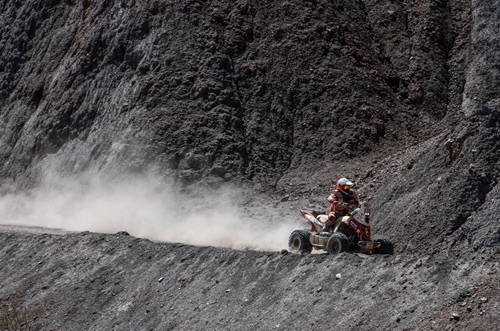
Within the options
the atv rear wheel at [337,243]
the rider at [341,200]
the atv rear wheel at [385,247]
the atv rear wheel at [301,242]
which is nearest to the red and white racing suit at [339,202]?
the rider at [341,200]

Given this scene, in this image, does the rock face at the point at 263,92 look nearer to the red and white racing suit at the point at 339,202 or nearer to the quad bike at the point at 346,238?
the quad bike at the point at 346,238

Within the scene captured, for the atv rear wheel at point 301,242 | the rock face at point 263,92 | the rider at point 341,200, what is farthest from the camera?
the rock face at point 263,92

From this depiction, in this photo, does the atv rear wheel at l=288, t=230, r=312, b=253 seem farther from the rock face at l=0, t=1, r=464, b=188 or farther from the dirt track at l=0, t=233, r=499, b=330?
the rock face at l=0, t=1, r=464, b=188

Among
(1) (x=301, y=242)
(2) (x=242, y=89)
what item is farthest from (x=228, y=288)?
(2) (x=242, y=89)

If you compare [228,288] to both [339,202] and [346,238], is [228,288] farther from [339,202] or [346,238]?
[339,202]

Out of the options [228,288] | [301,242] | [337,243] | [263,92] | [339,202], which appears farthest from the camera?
[263,92]

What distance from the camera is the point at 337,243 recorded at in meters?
16.3

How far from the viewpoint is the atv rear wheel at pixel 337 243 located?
16.0 metres

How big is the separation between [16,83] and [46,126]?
7.96m

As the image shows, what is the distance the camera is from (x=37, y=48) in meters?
46.6

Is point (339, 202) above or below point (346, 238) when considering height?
above

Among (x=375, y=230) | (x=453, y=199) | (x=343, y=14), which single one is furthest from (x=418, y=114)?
(x=453, y=199)

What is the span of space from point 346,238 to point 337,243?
26 cm

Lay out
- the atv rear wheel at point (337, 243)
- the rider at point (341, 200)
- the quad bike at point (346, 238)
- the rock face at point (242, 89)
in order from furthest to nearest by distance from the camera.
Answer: the rock face at point (242, 89) < the rider at point (341, 200) < the quad bike at point (346, 238) < the atv rear wheel at point (337, 243)
